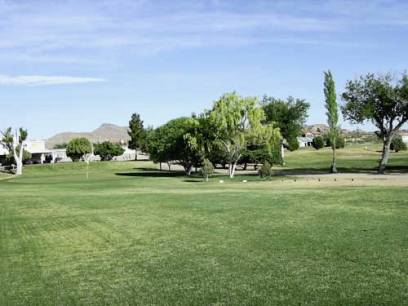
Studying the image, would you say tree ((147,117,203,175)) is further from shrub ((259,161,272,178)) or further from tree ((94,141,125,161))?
tree ((94,141,125,161))

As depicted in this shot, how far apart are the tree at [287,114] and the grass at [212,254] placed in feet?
243

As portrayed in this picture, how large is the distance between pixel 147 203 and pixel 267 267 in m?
17.3

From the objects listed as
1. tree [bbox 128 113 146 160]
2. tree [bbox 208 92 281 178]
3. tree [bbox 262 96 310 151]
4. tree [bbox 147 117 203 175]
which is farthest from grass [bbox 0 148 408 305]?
tree [bbox 128 113 146 160]

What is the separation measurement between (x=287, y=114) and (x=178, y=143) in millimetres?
35099

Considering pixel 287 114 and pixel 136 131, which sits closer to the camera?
pixel 287 114

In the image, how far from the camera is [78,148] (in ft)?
409

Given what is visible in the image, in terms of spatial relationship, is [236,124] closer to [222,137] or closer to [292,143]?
[222,137]

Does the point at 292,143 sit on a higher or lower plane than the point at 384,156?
higher

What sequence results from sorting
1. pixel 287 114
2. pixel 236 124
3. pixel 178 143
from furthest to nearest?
pixel 287 114
pixel 178 143
pixel 236 124

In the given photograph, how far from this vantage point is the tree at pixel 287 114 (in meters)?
101

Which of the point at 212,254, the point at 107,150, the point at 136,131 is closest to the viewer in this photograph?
the point at 212,254

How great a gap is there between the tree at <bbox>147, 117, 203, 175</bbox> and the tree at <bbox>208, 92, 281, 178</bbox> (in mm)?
3471

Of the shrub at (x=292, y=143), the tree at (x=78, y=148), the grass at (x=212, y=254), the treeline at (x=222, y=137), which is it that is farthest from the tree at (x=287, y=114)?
the grass at (x=212, y=254)

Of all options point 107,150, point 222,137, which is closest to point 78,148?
point 107,150
